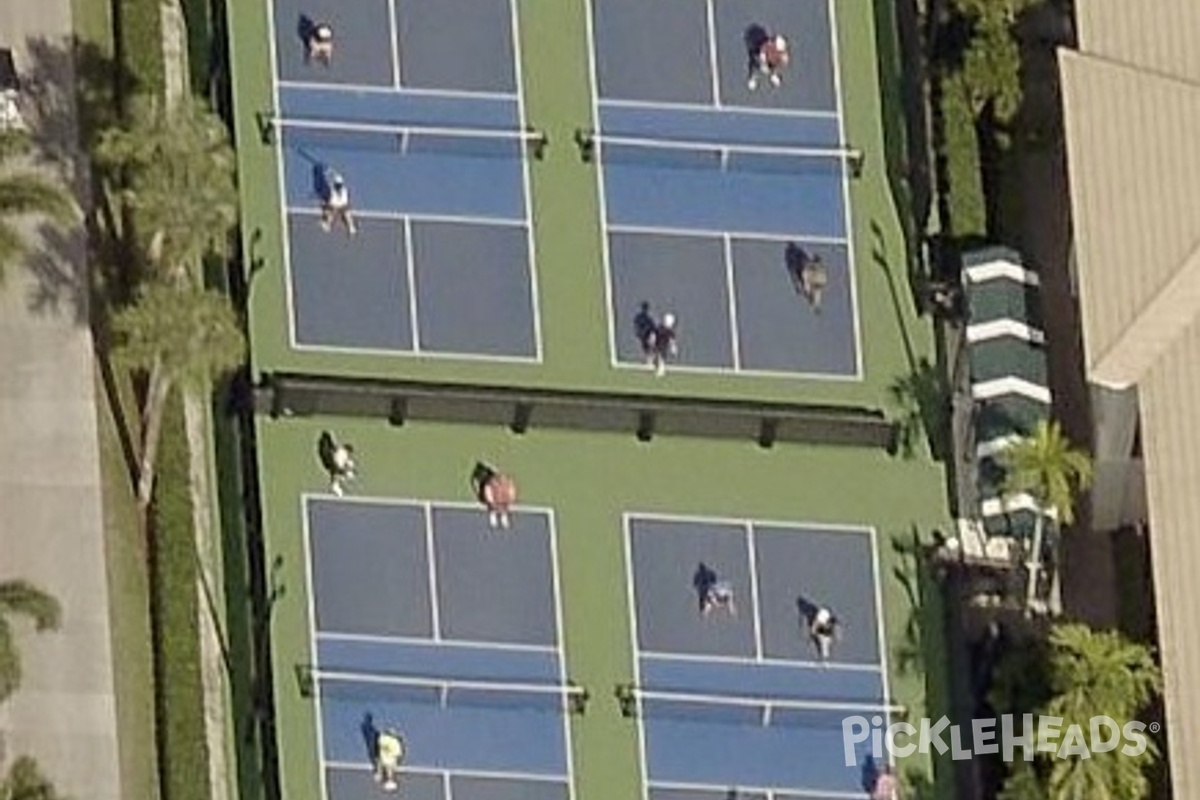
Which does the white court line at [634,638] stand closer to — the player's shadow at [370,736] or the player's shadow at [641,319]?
Answer: the player's shadow at [641,319]

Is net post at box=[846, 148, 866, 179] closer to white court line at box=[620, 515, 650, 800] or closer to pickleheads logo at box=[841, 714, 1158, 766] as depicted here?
white court line at box=[620, 515, 650, 800]

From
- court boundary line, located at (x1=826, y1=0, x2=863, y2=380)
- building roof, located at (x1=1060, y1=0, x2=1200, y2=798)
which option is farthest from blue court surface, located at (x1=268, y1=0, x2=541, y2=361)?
building roof, located at (x1=1060, y1=0, x2=1200, y2=798)

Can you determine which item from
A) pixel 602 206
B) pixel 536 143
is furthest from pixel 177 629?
pixel 536 143

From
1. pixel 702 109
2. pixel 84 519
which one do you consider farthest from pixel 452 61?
pixel 84 519

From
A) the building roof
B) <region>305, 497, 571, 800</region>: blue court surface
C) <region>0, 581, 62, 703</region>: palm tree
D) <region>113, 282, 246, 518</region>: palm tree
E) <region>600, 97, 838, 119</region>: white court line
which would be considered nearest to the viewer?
the building roof

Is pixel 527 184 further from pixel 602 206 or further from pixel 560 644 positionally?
pixel 560 644

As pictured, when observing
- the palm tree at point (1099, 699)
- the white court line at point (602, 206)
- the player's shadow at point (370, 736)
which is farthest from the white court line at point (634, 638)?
the palm tree at point (1099, 699)
